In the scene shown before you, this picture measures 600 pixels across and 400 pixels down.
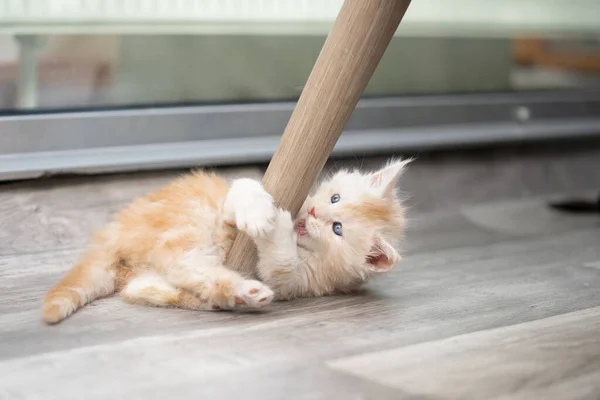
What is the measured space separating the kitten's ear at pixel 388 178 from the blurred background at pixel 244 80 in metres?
0.52

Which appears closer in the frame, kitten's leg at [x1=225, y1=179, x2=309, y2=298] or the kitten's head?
kitten's leg at [x1=225, y1=179, x2=309, y2=298]

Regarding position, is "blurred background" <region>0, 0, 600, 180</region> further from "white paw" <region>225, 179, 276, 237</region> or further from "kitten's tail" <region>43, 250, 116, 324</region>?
"white paw" <region>225, 179, 276, 237</region>

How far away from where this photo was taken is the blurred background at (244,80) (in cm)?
177

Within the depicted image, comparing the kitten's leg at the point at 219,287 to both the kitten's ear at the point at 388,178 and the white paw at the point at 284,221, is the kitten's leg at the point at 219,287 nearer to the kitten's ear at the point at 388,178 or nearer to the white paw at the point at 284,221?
the white paw at the point at 284,221

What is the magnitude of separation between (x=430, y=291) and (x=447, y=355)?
1.20ft

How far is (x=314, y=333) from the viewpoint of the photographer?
3.88 ft

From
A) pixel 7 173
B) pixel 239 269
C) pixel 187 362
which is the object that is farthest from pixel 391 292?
pixel 7 173

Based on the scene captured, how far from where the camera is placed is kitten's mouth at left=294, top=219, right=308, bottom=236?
137cm

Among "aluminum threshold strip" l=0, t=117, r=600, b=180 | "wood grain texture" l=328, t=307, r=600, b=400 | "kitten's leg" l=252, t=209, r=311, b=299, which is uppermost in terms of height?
Result: "aluminum threshold strip" l=0, t=117, r=600, b=180

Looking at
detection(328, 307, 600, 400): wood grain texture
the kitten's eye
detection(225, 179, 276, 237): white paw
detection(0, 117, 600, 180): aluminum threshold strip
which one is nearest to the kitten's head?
the kitten's eye

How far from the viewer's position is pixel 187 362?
3.41 feet

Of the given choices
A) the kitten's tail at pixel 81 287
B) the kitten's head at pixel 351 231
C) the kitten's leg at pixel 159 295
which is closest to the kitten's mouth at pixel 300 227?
the kitten's head at pixel 351 231

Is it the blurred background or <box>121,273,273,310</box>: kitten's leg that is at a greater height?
the blurred background

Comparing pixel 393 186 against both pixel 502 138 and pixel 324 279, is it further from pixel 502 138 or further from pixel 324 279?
pixel 502 138
